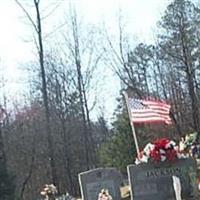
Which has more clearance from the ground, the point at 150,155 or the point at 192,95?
the point at 192,95

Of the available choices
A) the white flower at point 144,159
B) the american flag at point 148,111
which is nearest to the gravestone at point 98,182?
the white flower at point 144,159

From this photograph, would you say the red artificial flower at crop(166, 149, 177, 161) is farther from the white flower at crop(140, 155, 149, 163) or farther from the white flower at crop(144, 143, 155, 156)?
the white flower at crop(140, 155, 149, 163)

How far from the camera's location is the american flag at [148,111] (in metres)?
15.8

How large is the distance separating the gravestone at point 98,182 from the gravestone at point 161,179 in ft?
3.91

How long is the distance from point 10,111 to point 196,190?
98.6 feet

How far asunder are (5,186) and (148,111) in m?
10.2

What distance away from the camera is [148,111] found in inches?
627

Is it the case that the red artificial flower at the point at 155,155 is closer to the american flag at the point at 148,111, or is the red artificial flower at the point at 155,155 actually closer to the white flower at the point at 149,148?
the white flower at the point at 149,148

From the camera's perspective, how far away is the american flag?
15828 millimetres

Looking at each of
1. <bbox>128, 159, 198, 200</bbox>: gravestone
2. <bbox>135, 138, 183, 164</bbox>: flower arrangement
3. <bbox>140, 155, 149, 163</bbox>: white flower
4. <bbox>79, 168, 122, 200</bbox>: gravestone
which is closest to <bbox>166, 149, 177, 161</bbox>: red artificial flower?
<bbox>135, 138, 183, 164</bbox>: flower arrangement

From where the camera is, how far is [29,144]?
139ft

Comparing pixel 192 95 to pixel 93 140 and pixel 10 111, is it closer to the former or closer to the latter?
pixel 93 140

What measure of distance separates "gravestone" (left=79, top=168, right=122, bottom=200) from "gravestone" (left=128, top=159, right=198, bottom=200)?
3.91 feet

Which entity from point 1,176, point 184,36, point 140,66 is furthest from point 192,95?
point 1,176
